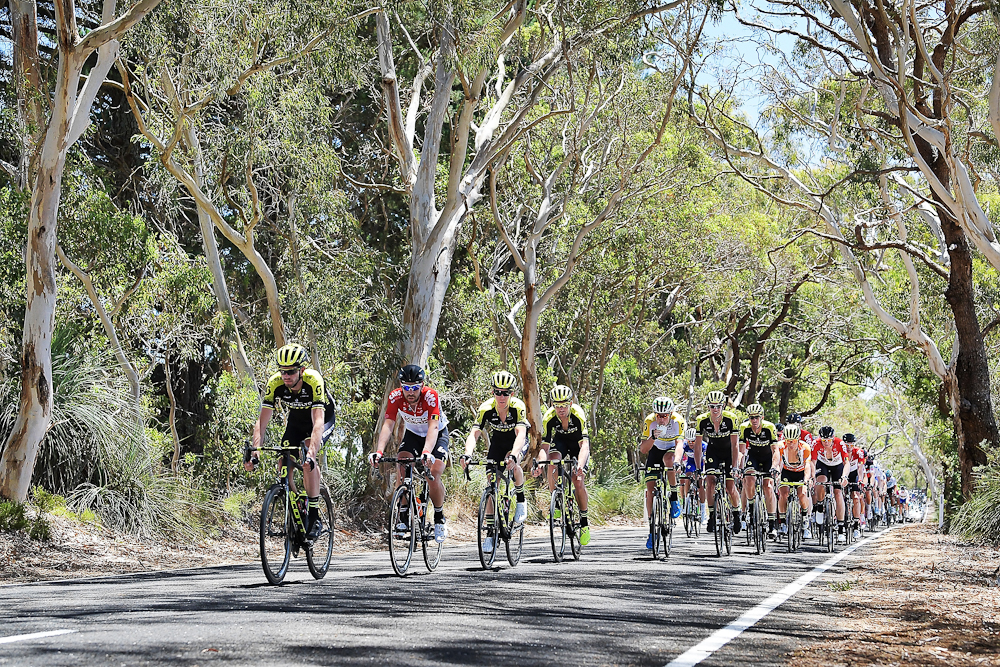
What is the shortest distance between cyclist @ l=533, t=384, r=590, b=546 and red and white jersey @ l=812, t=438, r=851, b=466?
25.3ft

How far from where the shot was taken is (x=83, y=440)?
1545cm

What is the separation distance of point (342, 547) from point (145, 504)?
159 inches

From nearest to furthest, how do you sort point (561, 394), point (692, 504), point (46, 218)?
1. point (561, 394)
2. point (46, 218)
3. point (692, 504)

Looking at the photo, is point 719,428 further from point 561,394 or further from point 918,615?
point 918,615

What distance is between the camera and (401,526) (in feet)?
36.2

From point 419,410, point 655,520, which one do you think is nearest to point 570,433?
point 655,520

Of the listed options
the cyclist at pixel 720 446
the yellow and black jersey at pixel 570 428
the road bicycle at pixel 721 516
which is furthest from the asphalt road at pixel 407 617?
the cyclist at pixel 720 446

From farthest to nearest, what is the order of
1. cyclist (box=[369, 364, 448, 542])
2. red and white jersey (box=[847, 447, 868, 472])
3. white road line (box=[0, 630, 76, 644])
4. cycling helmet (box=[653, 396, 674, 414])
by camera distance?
1. red and white jersey (box=[847, 447, 868, 472])
2. cycling helmet (box=[653, 396, 674, 414])
3. cyclist (box=[369, 364, 448, 542])
4. white road line (box=[0, 630, 76, 644])

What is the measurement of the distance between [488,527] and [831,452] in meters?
10.1

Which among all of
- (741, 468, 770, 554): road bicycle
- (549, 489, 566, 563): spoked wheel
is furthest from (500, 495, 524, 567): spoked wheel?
(741, 468, 770, 554): road bicycle

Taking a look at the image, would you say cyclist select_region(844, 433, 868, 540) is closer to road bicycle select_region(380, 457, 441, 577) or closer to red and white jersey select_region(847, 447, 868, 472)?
red and white jersey select_region(847, 447, 868, 472)

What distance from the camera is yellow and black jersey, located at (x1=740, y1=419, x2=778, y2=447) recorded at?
1767cm

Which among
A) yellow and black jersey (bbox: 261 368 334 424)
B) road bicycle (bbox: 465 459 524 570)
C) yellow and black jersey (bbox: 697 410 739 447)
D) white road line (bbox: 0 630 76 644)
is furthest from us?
yellow and black jersey (bbox: 697 410 739 447)

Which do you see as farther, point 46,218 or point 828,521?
point 828,521
